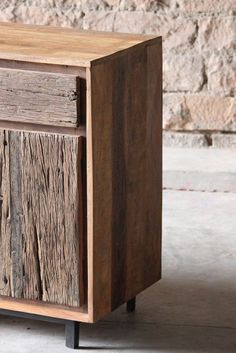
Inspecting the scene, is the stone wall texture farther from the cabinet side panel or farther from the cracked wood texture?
the cracked wood texture

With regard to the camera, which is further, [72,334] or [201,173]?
[201,173]

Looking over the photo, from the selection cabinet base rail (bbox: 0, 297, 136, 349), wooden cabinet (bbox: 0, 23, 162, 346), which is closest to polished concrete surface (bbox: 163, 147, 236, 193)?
wooden cabinet (bbox: 0, 23, 162, 346)

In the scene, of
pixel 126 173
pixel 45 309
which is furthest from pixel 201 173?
pixel 45 309

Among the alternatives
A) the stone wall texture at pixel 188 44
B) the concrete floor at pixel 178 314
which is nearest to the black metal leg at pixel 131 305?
the concrete floor at pixel 178 314

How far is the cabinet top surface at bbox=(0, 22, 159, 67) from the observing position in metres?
2.86

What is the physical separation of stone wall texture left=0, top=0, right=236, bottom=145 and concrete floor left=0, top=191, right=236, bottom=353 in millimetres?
655

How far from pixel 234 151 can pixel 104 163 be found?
1.83 m

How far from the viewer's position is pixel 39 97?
9.53ft

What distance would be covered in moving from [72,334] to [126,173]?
0.47 meters

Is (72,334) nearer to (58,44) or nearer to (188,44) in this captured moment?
(58,44)

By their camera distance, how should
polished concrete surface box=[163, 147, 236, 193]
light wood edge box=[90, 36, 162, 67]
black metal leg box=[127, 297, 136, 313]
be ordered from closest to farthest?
light wood edge box=[90, 36, 162, 67] < black metal leg box=[127, 297, 136, 313] < polished concrete surface box=[163, 147, 236, 193]

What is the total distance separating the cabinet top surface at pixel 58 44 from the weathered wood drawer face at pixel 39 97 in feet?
0.15

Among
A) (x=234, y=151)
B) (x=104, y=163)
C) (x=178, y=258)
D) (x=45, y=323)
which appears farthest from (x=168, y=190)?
(x=104, y=163)

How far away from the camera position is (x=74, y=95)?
112 inches
